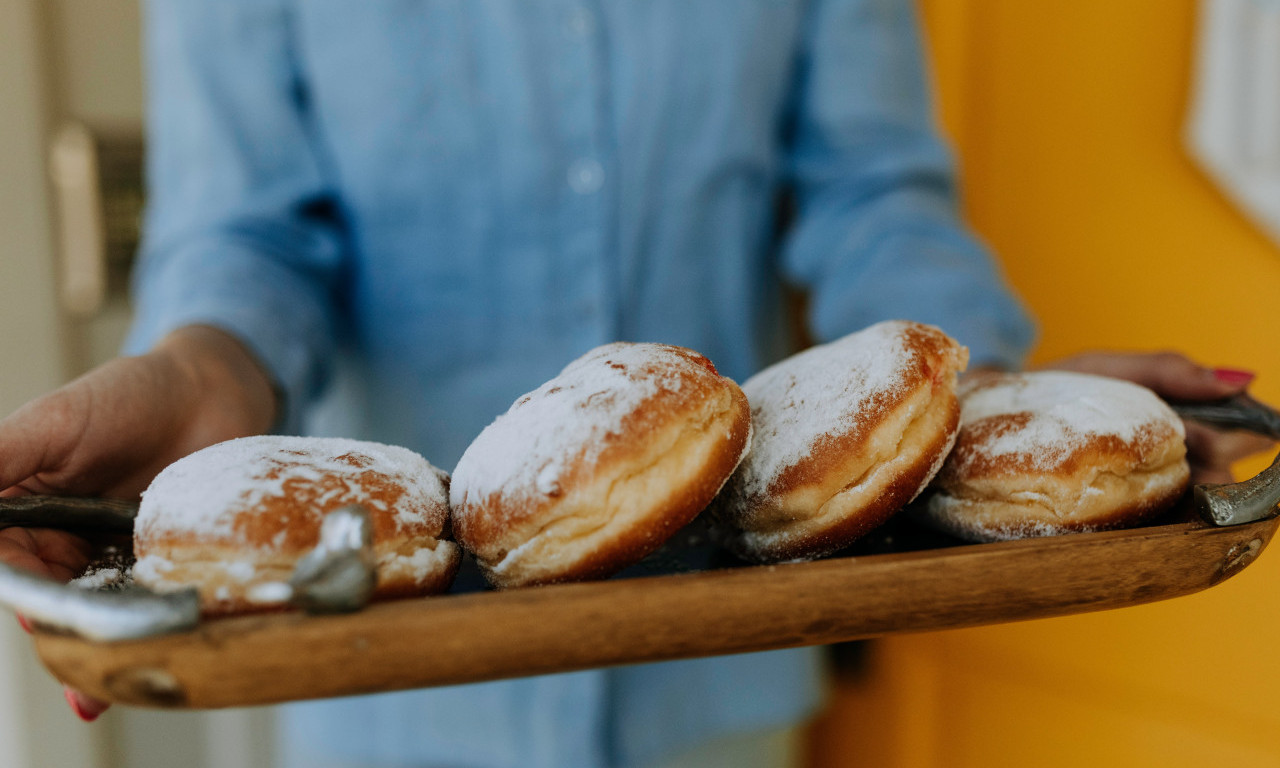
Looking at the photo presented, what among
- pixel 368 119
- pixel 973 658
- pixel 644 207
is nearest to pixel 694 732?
pixel 973 658

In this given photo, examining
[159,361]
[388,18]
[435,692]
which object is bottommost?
[435,692]

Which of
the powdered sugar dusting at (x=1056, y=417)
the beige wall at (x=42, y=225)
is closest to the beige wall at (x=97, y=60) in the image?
the beige wall at (x=42, y=225)

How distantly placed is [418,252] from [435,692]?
0.63 m

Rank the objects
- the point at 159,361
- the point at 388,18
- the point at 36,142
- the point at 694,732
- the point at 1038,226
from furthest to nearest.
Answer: the point at 36,142 < the point at 1038,226 < the point at 694,732 < the point at 388,18 < the point at 159,361

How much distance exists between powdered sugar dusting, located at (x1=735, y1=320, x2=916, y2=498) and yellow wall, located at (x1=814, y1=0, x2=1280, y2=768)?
773 millimetres

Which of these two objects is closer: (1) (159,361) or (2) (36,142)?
(1) (159,361)

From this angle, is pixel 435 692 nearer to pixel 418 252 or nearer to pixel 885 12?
pixel 418 252

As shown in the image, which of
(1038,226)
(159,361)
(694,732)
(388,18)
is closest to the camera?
(159,361)

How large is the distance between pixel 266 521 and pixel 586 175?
2.60ft

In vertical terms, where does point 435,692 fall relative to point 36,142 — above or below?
below

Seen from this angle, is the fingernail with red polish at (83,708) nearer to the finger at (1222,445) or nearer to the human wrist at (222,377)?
the human wrist at (222,377)

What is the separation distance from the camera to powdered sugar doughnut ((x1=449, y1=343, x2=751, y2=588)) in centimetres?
54

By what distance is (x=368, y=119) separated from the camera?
1.18 metres

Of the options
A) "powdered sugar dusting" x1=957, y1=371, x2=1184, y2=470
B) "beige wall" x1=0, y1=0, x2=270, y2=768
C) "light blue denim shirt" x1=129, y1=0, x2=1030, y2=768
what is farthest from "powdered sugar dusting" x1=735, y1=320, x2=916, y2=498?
"beige wall" x1=0, y1=0, x2=270, y2=768
